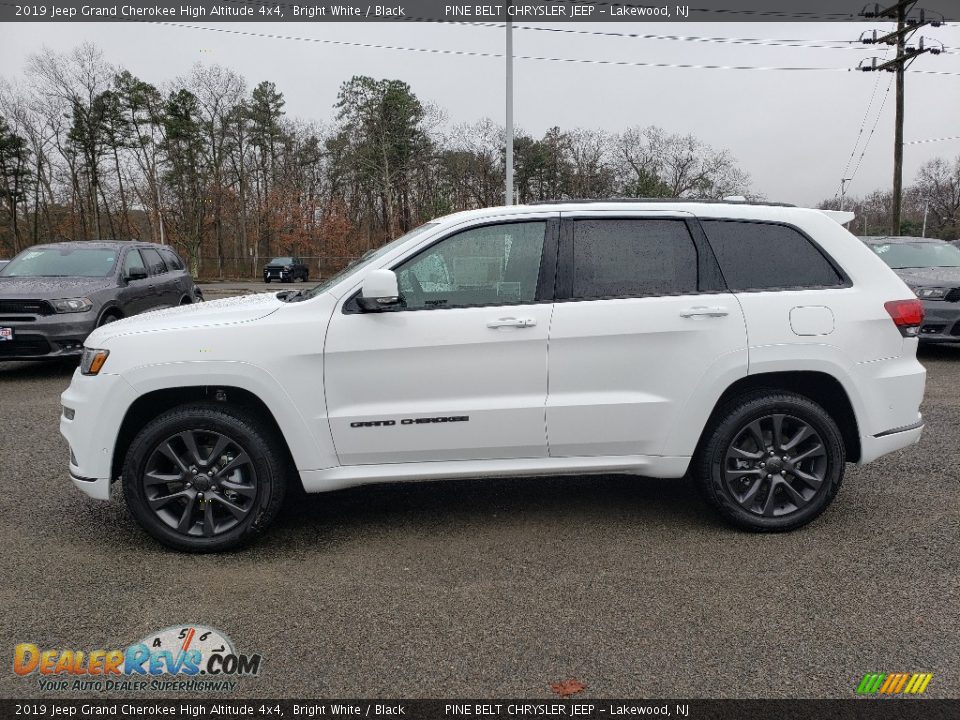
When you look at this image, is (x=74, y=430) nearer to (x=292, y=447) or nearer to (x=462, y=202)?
(x=292, y=447)

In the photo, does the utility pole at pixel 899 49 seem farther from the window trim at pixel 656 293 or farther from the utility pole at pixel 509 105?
the window trim at pixel 656 293

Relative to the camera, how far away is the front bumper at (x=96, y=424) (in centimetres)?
380

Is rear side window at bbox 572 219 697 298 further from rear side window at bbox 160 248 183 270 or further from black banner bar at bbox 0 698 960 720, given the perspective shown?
rear side window at bbox 160 248 183 270

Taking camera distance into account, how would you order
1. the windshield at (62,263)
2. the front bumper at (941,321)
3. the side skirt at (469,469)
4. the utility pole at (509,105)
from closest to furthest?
1. the side skirt at (469,469)
2. the front bumper at (941,321)
3. the windshield at (62,263)
4. the utility pole at (509,105)

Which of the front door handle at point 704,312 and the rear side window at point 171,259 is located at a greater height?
the rear side window at point 171,259

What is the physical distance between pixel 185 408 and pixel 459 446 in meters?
1.49

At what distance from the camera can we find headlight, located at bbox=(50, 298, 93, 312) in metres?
9.10

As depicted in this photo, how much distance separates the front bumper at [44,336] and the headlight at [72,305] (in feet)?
0.27

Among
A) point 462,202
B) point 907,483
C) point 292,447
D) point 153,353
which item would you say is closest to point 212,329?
point 153,353

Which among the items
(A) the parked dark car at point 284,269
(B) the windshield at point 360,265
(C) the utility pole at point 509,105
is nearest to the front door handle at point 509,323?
(B) the windshield at point 360,265

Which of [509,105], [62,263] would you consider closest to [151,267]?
[62,263]

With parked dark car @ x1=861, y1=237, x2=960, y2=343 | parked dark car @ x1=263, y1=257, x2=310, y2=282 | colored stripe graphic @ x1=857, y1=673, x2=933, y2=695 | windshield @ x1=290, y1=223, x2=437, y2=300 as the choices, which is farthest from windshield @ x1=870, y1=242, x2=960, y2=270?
parked dark car @ x1=263, y1=257, x2=310, y2=282

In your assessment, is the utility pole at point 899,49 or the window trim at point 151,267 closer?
the window trim at point 151,267

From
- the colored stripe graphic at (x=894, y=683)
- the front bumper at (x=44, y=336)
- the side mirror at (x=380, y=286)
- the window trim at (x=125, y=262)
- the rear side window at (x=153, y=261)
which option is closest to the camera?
the colored stripe graphic at (x=894, y=683)
